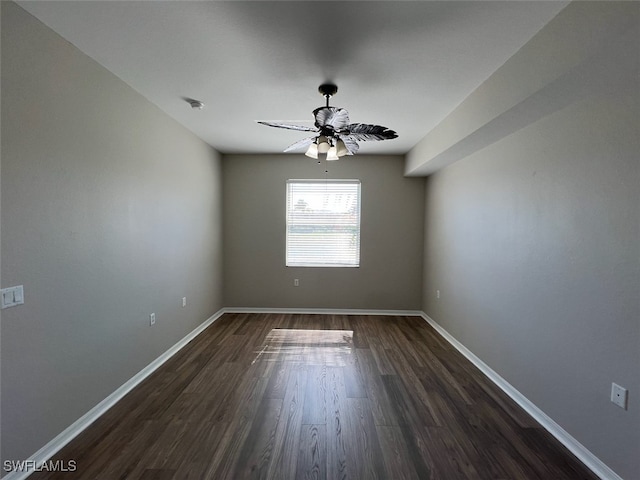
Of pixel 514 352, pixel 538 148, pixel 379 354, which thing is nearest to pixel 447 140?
pixel 538 148

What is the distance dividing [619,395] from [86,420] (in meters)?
3.33

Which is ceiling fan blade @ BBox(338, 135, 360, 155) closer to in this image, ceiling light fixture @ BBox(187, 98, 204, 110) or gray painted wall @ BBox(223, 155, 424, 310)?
ceiling light fixture @ BBox(187, 98, 204, 110)

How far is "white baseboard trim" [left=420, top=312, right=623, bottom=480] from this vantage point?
1660 mm

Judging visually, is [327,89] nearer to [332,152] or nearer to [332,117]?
[332,117]

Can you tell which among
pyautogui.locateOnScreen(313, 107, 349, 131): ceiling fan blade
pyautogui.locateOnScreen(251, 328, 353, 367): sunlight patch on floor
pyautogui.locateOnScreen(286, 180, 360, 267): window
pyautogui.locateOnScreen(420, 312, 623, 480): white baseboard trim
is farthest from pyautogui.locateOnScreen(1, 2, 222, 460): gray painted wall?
pyautogui.locateOnScreen(420, 312, 623, 480): white baseboard trim

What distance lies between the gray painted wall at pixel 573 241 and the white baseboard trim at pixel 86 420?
3.26 meters

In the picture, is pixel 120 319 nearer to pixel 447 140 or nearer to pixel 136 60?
pixel 136 60

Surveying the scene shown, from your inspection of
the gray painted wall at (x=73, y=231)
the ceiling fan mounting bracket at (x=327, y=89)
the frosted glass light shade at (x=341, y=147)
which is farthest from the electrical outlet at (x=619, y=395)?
the gray painted wall at (x=73, y=231)

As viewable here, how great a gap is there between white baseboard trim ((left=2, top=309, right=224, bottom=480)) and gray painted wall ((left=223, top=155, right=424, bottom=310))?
1791 millimetres

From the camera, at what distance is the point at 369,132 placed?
7.63 feet

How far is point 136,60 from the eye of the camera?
80.1 inches

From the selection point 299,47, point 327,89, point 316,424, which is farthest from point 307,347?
point 299,47

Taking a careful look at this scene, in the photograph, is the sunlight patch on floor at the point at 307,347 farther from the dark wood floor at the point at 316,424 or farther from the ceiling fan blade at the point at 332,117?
the ceiling fan blade at the point at 332,117

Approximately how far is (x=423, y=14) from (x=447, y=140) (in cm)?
161
